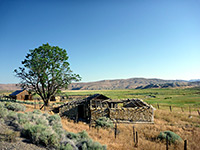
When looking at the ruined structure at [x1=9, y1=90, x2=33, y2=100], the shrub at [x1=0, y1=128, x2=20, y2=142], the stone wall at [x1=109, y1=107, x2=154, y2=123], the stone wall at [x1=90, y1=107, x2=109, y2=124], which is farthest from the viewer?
the ruined structure at [x1=9, y1=90, x2=33, y2=100]

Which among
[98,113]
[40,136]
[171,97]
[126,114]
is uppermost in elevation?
[40,136]

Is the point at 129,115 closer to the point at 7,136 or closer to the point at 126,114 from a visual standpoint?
the point at 126,114

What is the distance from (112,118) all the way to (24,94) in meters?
38.1

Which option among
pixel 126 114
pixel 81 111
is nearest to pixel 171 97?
pixel 126 114

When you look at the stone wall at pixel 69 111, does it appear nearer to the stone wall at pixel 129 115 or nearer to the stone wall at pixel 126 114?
the stone wall at pixel 126 114

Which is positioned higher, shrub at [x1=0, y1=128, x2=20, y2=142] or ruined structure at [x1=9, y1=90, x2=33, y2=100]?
shrub at [x1=0, y1=128, x2=20, y2=142]

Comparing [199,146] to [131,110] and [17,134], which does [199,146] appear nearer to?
[131,110]

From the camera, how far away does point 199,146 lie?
1130 cm

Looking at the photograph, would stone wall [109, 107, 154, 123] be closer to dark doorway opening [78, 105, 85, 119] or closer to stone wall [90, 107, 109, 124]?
stone wall [90, 107, 109, 124]

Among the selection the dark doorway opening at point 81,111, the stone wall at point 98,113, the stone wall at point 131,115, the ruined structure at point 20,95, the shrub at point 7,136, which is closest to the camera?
the shrub at point 7,136

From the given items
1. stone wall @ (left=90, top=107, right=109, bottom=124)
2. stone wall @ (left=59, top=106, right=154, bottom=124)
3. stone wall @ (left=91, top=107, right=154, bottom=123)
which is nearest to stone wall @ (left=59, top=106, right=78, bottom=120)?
stone wall @ (left=90, top=107, right=109, bottom=124)

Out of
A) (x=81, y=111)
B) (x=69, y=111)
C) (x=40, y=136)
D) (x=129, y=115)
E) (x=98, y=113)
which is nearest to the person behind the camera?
(x=40, y=136)

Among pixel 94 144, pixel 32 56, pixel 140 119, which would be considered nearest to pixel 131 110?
pixel 140 119

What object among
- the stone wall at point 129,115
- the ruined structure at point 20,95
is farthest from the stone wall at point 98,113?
the ruined structure at point 20,95
